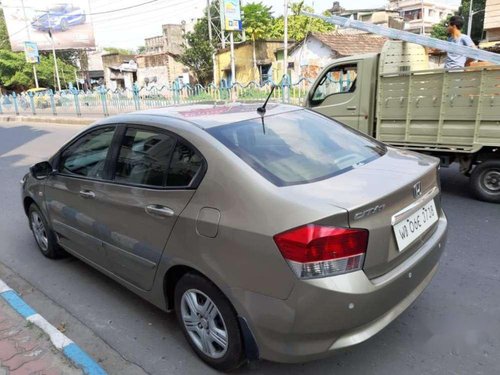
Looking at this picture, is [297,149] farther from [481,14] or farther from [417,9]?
[417,9]

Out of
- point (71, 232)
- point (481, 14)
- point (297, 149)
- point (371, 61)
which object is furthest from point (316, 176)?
point (481, 14)

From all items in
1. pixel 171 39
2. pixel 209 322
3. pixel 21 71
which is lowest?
pixel 209 322

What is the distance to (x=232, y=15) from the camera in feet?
72.3

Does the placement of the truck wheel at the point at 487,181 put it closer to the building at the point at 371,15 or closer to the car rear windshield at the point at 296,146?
the car rear windshield at the point at 296,146

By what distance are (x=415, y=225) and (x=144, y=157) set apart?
1.78 m

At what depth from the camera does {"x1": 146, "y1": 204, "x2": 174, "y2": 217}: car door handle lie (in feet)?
8.11

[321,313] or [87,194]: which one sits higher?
[87,194]

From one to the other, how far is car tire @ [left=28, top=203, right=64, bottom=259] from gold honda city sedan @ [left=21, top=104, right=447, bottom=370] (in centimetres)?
100

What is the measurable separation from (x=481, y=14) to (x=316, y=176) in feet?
176

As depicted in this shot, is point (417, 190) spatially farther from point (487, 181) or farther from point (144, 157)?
point (487, 181)

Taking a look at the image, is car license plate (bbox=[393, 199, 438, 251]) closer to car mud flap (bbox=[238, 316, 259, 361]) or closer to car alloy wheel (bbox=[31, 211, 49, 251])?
car mud flap (bbox=[238, 316, 259, 361])

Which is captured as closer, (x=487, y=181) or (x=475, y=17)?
(x=487, y=181)

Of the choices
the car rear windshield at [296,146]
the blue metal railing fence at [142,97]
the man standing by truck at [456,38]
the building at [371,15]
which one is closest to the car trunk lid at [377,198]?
the car rear windshield at [296,146]

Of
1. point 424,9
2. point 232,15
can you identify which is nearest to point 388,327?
point 232,15
